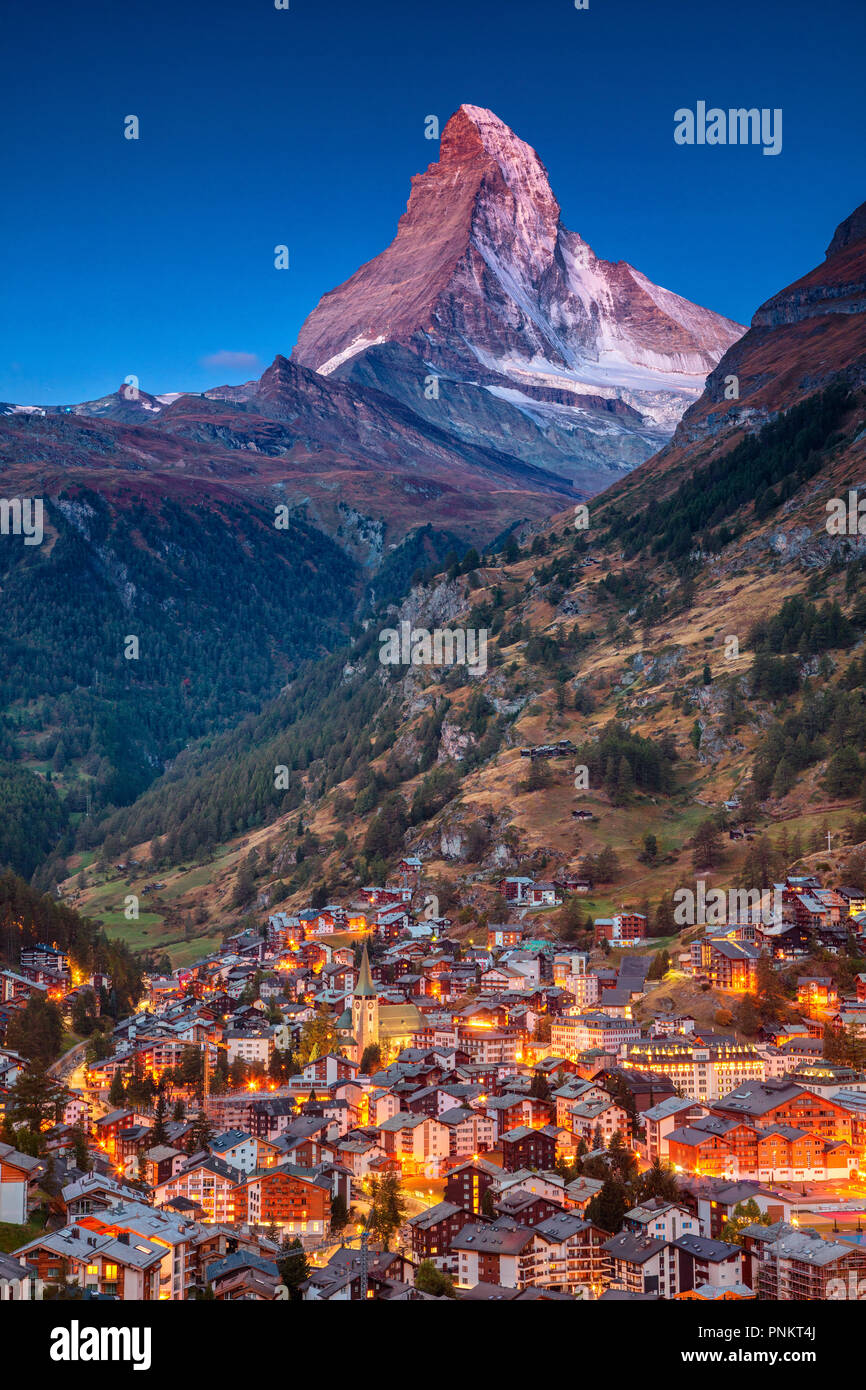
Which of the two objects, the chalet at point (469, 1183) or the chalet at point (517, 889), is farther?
the chalet at point (517, 889)

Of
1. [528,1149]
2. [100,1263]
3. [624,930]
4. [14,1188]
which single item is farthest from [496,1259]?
[624,930]

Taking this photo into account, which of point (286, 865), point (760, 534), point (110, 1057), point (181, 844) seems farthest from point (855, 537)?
point (110, 1057)

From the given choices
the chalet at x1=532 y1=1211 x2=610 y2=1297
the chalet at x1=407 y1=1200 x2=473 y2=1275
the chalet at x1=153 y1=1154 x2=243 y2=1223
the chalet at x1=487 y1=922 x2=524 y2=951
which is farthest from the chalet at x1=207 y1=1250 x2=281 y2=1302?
the chalet at x1=487 y1=922 x2=524 y2=951

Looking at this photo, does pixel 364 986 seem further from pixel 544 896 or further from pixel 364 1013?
pixel 544 896

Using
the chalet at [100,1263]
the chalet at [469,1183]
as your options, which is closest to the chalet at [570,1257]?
the chalet at [469,1183]

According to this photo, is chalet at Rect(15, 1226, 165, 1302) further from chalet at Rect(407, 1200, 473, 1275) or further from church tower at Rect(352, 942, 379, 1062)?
church tower at Rect(352, 942, 379, 1062)

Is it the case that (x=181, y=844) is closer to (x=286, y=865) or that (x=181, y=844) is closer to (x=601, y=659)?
(x=286, y=865)

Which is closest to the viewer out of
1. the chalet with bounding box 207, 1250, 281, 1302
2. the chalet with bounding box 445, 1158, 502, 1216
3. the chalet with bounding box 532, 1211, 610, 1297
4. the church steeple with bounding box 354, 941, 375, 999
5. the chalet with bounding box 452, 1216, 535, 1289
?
the chalet with bounding box 207, 1250, 281, 1302

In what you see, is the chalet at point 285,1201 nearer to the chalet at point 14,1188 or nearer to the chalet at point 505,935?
the chalet at point 14,1188
